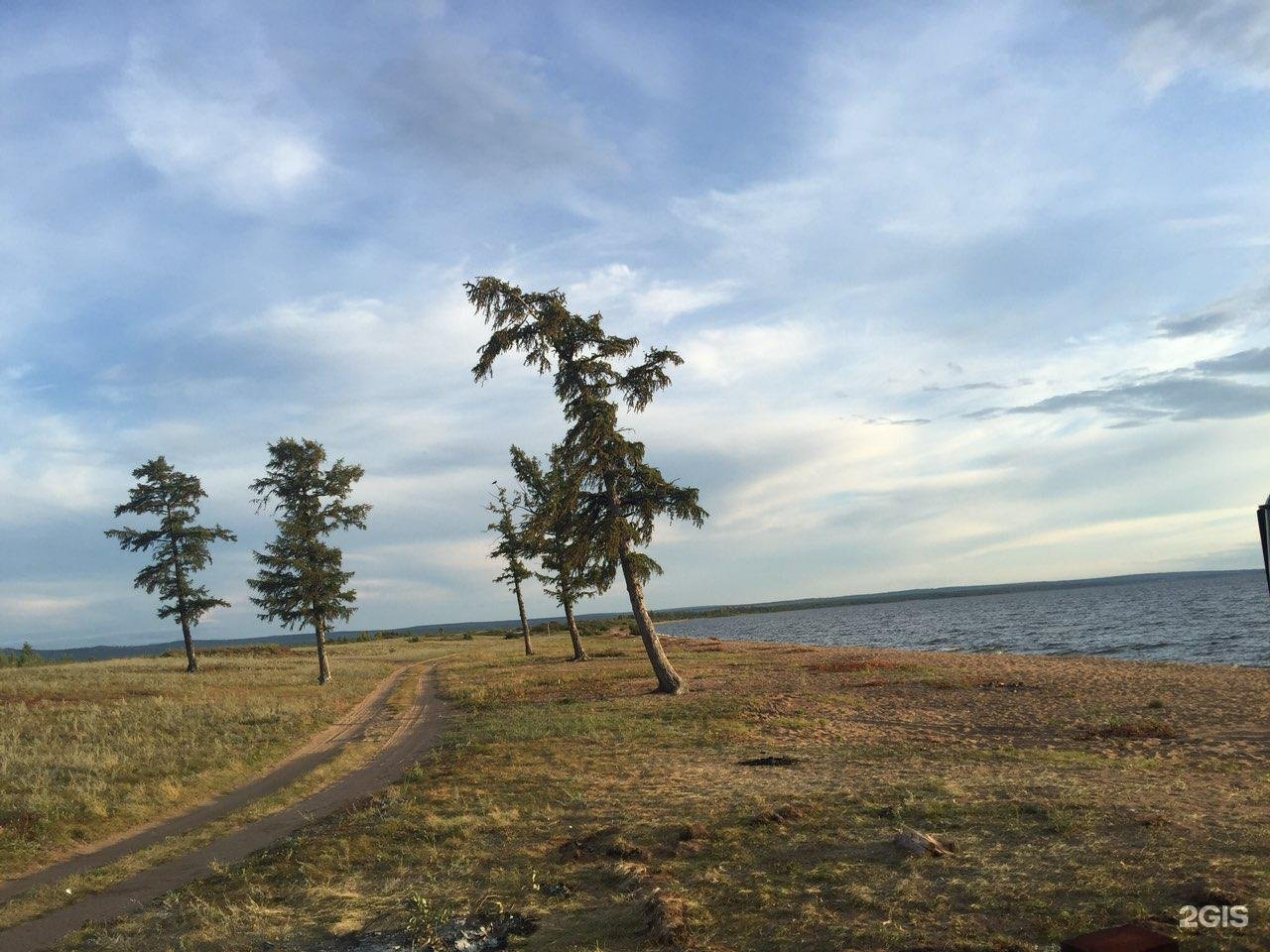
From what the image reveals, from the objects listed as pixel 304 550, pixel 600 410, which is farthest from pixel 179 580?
pixel 600 410

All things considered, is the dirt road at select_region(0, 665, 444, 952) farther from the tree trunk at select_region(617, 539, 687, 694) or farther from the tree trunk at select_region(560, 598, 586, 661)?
the tree trunk at select_region(560, 598, 586, 661)

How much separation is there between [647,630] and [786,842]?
16311 mm

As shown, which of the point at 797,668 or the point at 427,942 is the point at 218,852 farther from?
the point at 797,668

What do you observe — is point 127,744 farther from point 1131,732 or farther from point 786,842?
point 1131,732

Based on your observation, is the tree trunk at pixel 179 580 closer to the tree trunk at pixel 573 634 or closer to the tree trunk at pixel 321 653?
the tree trunk at pixel 321 653

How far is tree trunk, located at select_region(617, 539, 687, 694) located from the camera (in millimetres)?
23953

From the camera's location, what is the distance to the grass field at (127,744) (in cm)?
1248

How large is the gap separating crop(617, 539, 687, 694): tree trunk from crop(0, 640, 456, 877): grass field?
10106 millimetres

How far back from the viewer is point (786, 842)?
8.55 metres

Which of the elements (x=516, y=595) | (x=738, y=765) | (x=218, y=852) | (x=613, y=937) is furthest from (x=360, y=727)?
(x=516, y=595)

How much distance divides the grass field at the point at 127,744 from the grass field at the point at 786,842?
13.9 feet

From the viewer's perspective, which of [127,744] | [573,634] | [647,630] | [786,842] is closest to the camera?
[786,842]

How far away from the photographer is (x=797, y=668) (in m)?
34.2

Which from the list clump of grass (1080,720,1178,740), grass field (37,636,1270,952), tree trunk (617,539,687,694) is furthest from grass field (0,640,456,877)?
clump of grass (1080,720,1178,740)
